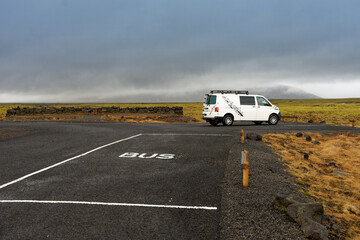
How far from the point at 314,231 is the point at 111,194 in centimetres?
374

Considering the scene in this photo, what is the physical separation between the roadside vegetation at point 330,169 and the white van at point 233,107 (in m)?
5.21

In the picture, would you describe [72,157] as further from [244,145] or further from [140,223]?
[244,145]

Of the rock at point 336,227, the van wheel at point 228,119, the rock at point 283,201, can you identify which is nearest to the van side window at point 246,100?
the van wheel at point 228,119

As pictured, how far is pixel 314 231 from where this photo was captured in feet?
11.7

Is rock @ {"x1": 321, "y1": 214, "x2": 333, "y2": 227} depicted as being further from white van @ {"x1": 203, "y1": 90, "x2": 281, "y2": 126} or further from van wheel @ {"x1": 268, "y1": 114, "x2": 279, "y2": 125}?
van wheel @ {"x1": 268, "y1": 114, "x2": 279, "y2": 125}

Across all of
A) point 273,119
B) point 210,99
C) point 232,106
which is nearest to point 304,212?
point 210,99

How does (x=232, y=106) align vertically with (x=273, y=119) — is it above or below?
above

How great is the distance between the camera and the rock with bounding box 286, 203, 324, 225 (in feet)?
13.0

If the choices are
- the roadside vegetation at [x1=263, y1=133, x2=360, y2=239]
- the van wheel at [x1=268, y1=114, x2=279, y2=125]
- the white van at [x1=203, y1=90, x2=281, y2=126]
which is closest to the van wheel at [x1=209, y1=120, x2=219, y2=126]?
the white van at [x1=203, y1=90, x2=281, y2=126]

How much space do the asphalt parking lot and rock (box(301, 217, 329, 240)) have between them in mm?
1263

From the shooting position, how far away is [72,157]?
870 cm

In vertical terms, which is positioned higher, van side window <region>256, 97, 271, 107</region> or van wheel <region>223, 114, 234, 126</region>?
van side window <region>256, 97, 271, 107</region>

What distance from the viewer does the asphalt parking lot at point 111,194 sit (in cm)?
379

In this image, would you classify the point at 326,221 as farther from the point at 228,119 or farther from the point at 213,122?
the point at 213,122
